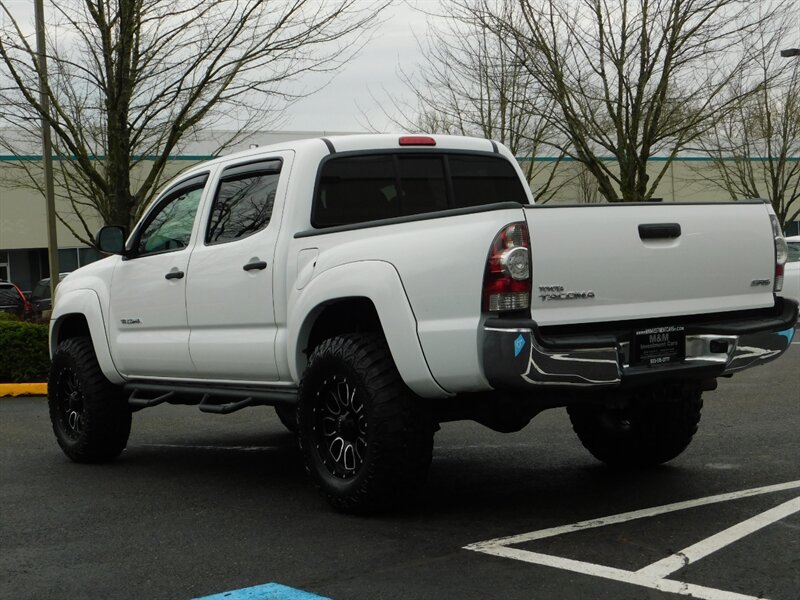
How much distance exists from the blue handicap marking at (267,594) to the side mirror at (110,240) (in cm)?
372

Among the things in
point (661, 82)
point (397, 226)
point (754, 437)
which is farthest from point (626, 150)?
point (397, 226)

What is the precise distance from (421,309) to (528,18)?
53.0 ft

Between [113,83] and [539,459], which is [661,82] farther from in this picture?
[539,459]

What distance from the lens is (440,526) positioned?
5.66m

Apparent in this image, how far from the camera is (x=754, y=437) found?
8.09 m

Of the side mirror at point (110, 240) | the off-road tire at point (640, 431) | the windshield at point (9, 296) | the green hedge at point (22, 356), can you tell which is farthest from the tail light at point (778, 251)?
the windshield at point (9, 296)

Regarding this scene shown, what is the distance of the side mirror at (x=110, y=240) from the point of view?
7.80m

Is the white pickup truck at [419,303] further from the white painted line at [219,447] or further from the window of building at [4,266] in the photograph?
the window of building at [4,266]

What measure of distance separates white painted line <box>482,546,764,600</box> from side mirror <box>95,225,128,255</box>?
12.6ft

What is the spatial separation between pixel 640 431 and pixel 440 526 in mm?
1839

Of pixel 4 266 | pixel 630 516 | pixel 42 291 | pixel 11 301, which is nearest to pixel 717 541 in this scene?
pixel 630 516

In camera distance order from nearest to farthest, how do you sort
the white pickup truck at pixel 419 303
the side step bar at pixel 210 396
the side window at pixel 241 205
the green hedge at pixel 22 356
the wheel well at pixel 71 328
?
the white pickup truck at pixel 419 303 → the side step bar at pixel 210 396 → the side window at pixel 241 205 → the wheel well at pixel 71 328 → the green hedge at pixel 22 356

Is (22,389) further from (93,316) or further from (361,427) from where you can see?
(361,427)

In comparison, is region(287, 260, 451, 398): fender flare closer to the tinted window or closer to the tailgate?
the tailgate
